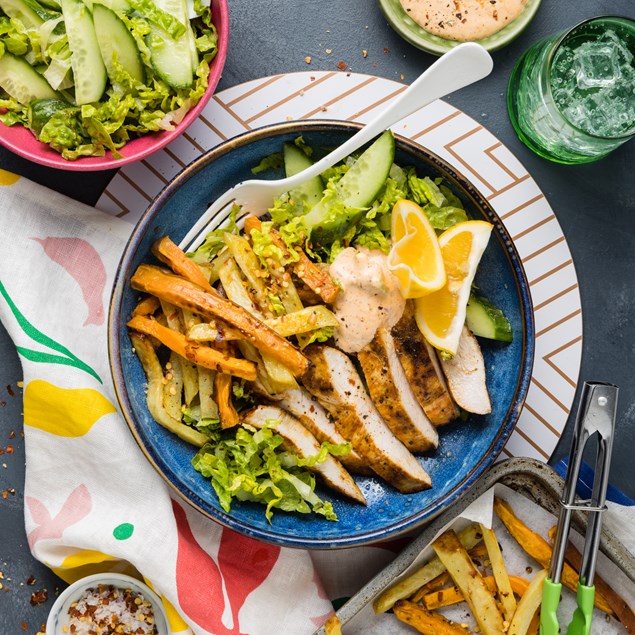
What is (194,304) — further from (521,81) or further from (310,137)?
(521,81)

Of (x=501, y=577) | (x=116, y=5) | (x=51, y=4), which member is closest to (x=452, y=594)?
(x=501, y=577)

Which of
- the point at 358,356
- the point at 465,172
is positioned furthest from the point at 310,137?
the point at 358,356

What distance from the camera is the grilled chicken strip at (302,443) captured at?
227cm

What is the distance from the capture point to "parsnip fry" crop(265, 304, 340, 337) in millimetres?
2145

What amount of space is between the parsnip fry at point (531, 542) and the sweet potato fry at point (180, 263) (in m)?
1.22

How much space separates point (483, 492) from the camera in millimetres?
2328

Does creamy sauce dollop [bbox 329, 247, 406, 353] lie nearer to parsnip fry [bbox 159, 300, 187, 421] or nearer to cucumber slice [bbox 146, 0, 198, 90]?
parsnip fry [bbox 159, 300, 187, 421]

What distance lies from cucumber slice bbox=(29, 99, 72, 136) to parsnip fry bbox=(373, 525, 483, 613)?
1.89 meters

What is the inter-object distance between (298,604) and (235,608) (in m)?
0.22

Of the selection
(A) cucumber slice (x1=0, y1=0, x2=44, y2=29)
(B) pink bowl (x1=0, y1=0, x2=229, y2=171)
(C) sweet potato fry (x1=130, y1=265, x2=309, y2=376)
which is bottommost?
(C) sweet potato fry (x1=130, y1=265, x2=309, y2=376)

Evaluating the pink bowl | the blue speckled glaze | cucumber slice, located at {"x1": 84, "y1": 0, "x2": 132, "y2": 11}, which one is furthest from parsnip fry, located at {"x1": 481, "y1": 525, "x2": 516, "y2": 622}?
cucumber slice, located at {"x1": 84, "y1": 0, "x2": 132, "y2": 11}

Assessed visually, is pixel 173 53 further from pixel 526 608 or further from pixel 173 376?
pixel 526 608

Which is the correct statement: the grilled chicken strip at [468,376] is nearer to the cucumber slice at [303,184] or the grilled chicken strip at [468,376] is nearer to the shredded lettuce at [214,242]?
the cucumber slice at [303,184]

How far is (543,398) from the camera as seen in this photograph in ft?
8.16
